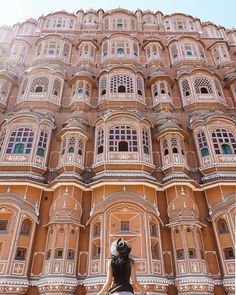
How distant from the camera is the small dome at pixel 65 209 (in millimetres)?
13399

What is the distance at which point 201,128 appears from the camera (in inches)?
680

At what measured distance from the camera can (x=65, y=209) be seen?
44.5 ft

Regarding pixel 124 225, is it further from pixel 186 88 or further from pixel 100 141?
pixel 186 88

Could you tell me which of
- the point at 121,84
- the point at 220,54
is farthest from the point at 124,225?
the point at 220,54

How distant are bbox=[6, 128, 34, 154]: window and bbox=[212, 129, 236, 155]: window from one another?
11068 mm

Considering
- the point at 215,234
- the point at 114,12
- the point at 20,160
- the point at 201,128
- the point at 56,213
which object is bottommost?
the point at 215,234

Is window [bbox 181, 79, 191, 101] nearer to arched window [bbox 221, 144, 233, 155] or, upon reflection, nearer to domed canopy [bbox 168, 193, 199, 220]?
arched window [bbox 221, 144, 233, 155]

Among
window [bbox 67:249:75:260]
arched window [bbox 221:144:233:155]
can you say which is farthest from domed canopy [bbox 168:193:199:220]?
window [bbox 67:249:75:260]

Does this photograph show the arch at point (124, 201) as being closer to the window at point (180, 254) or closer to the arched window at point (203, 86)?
the window at point (180, 254)

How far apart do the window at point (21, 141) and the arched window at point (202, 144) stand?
10202mm

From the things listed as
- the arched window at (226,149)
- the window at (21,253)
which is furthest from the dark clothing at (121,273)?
the arched window at (226,149)

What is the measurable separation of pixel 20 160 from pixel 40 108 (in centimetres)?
506

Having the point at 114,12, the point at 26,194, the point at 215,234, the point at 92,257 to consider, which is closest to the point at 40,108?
the point at 26,194

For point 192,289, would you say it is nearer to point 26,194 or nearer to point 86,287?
point 86,287
